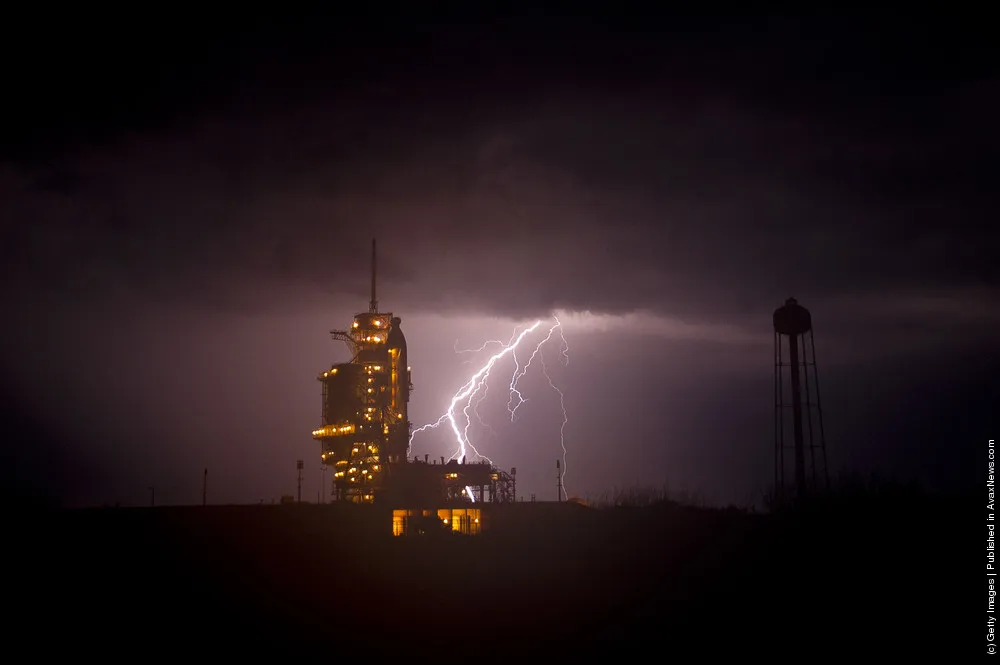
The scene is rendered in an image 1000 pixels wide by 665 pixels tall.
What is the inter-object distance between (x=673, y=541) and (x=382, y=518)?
2969 centimetres

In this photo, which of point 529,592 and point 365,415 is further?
point 365,415

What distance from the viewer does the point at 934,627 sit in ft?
63.7

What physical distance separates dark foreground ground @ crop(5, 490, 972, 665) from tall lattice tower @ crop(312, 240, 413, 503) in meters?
38.6

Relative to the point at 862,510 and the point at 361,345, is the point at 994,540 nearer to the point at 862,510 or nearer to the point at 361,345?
the point at 862,510

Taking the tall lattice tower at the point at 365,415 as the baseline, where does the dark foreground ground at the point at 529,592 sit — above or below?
below

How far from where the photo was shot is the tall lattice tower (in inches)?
3022

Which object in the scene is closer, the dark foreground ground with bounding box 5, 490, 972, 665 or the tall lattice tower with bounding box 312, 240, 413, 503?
the dark foreground ground with bounding box 5, 490, 972, 665

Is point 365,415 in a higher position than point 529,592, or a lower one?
higher

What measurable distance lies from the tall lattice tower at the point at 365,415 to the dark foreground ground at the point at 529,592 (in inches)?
1519

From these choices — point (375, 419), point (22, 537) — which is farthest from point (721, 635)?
point (375, 419)

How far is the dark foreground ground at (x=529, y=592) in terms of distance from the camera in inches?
749

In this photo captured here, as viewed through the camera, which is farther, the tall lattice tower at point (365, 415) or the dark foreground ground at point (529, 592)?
the tall lattice tower at point (365, 415)

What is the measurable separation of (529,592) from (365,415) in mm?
53283

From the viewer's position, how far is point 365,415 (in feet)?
254
